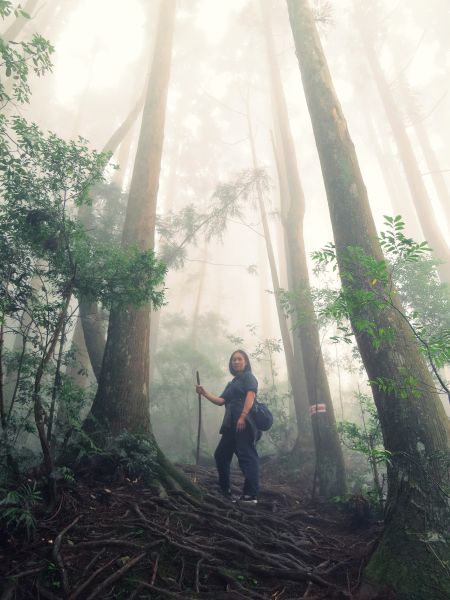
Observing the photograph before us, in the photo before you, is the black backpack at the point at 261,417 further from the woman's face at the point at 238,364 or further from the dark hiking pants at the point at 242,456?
the woman's face at the point at 238,364

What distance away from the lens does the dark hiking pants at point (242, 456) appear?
5004mm

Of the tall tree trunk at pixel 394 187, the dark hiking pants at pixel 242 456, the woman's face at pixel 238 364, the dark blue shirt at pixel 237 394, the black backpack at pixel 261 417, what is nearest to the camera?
the dark hiking pants at pixel 242 456

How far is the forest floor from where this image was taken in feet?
8.02

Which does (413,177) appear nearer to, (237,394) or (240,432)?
(237,394)

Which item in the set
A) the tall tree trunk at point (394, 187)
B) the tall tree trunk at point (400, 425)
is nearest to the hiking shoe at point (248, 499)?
the tall tree trunk at point (400, 425)

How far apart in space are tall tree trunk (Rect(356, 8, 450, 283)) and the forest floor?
11535mm

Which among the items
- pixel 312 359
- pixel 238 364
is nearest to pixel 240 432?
pixel 238 364

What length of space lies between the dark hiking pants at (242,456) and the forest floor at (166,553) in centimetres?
66

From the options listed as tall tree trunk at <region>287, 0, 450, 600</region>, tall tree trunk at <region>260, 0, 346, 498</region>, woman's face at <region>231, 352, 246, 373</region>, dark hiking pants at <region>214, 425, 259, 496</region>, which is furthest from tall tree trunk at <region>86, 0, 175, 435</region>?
tall tree trunk at <region>287, 0, 450, 600</region>

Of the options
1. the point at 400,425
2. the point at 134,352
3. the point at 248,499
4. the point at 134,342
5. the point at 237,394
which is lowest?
the point at 248,499

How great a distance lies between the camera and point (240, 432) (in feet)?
16.7

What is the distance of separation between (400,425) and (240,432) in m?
2.31

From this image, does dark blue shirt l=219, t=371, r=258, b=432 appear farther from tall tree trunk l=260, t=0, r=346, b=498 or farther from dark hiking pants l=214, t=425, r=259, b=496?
tall tree trunk l=260, t=0, r=346, b=498

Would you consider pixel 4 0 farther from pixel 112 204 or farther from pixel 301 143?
pixel 301 143
